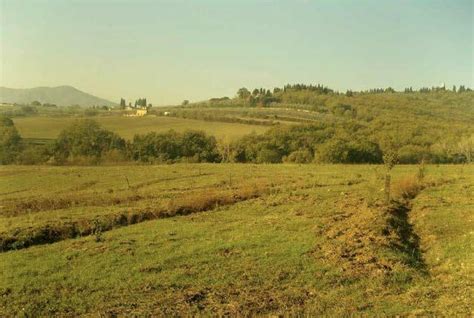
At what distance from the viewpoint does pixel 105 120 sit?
97.2 meters

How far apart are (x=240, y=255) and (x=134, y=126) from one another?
80.0 metres

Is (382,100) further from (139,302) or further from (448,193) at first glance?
(139,302)

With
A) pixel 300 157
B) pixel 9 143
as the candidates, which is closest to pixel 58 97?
pixel 9 143

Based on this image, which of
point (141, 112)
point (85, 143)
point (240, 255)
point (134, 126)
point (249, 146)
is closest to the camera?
point (240, 255)

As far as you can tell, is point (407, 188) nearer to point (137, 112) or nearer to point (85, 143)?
point (85, 143)

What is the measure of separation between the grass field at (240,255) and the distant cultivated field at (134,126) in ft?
164

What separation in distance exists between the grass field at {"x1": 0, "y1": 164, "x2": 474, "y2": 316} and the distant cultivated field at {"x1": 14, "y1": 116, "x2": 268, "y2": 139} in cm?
5009

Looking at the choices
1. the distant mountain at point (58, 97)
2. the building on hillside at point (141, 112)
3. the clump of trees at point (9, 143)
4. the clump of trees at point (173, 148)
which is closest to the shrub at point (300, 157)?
the clump of trees at point (173, 148)

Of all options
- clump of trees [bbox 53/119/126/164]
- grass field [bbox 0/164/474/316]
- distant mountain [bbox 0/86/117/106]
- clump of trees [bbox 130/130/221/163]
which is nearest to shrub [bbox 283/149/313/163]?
clump of trees [bbox 130/130/221/163]

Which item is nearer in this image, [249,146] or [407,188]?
[407,188]

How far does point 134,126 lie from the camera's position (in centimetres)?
9319

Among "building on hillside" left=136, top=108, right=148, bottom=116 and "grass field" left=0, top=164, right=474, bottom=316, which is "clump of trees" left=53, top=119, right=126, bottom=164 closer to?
"building on hillside" left=136, top=108, right=148, bottom=116

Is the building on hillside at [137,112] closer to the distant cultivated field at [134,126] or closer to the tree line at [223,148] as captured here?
the distant cultivated field at [134,126]

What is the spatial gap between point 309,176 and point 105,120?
6480 centimetres
